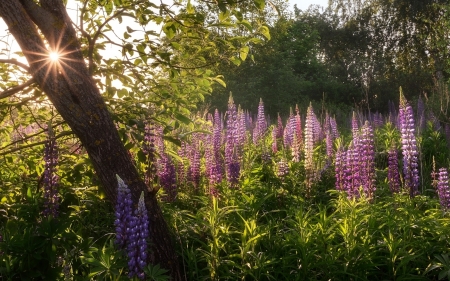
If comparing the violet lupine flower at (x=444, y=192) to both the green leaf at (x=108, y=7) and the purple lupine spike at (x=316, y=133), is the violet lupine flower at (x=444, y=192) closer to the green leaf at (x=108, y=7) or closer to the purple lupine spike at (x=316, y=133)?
the green leaf at (x=108, y=7)

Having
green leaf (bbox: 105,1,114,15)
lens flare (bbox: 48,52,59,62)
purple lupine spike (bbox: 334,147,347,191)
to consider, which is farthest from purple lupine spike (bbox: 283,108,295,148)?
lens flare (bbox: 48,52,59,62)

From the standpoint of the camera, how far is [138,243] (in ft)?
9.34

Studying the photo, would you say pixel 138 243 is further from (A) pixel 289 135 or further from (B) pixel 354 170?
(A) pixel 289 135

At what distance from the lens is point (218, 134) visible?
7258mm

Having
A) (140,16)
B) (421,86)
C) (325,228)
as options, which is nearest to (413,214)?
(325,228)

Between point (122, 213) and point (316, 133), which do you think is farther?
point (316, 133)

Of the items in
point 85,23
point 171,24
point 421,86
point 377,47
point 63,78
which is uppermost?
Result: point 377,47

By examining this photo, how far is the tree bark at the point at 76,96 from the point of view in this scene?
3.76 metres

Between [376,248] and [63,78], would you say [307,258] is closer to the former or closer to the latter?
[376,248]

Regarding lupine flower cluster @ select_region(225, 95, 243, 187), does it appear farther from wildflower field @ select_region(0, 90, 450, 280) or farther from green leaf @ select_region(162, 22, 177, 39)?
green leaf @ select_region(162, 22, 177, 39)

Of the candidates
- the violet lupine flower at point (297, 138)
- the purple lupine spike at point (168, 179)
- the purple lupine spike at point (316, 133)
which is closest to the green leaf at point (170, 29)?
the purple lupine spike at point (168, 179)

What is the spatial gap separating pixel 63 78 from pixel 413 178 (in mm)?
4508

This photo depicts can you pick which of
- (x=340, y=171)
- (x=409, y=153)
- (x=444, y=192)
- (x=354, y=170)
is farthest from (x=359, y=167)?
(x=444, y=192)

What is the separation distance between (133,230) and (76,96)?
1.47m
